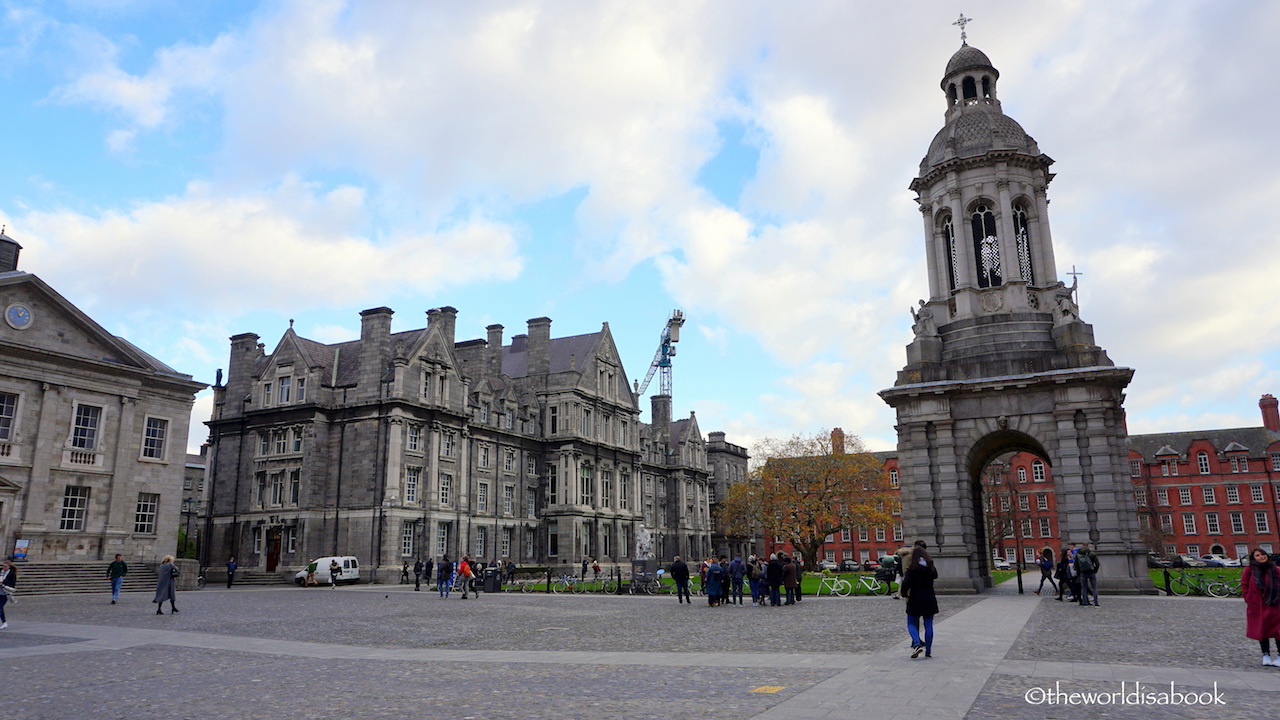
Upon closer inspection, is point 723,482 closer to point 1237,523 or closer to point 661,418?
point 661,418

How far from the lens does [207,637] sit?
1686 centimetres

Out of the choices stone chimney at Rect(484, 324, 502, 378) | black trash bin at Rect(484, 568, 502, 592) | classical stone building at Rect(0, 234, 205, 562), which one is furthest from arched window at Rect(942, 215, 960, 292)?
stone chimney at Rect(484, 324, 502, 378)

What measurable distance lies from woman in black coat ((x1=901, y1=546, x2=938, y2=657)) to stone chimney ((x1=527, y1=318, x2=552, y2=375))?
5619 centimetres

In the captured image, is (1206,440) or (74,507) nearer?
(74,507)

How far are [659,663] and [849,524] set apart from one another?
193 ft

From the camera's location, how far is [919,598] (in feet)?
40.3

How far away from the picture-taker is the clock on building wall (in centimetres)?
3453

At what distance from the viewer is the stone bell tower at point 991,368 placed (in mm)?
27891

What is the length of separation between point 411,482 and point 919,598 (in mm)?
43470

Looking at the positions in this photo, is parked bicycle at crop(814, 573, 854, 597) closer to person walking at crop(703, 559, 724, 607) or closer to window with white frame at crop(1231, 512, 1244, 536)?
person walking at crop(703, 559, 724, 607)

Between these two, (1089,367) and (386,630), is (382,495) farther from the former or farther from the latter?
(1089,367)

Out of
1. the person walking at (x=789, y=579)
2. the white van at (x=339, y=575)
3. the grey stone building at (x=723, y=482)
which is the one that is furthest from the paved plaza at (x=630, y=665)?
the grey stone building at (x=723, y=482)

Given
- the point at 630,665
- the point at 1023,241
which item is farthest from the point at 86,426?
the point at 1023,241

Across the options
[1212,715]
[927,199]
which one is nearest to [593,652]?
[1212,715]
